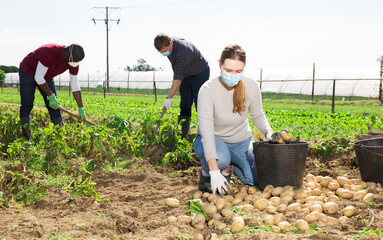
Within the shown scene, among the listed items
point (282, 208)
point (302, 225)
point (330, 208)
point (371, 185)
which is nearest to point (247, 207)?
point (282, 208)

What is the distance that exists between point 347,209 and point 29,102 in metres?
3.89

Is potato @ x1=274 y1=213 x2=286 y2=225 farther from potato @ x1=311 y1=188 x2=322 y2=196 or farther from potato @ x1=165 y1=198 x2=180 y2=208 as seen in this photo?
potato @ x1=165 y1=198 x2=180 y2=208

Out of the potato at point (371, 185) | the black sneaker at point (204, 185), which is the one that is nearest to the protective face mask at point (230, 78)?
the black sneaker at point (204, 185)

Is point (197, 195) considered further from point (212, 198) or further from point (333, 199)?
point (333, 199)

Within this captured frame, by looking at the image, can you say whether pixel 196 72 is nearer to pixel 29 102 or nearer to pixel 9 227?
pixel 29 102

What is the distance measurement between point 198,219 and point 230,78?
44.0 inches

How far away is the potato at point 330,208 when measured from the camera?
2663 mm

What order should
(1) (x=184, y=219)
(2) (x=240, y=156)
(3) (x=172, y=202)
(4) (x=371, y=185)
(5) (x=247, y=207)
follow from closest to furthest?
(1) (x=184, y=219), (5) (x=247, y=207), (3) (x=172, y=202), (4) (x=371, y=185), (2) (x=240, y=156)

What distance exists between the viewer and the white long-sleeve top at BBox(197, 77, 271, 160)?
314 cm

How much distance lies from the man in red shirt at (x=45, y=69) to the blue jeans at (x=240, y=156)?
6.86ft

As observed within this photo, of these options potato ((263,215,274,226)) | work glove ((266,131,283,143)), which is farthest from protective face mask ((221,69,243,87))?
potato ((263,215,274,226))

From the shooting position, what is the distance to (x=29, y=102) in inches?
191

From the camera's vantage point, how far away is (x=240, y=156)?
3.43 m

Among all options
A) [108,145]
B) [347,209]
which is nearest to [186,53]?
[108,145]
